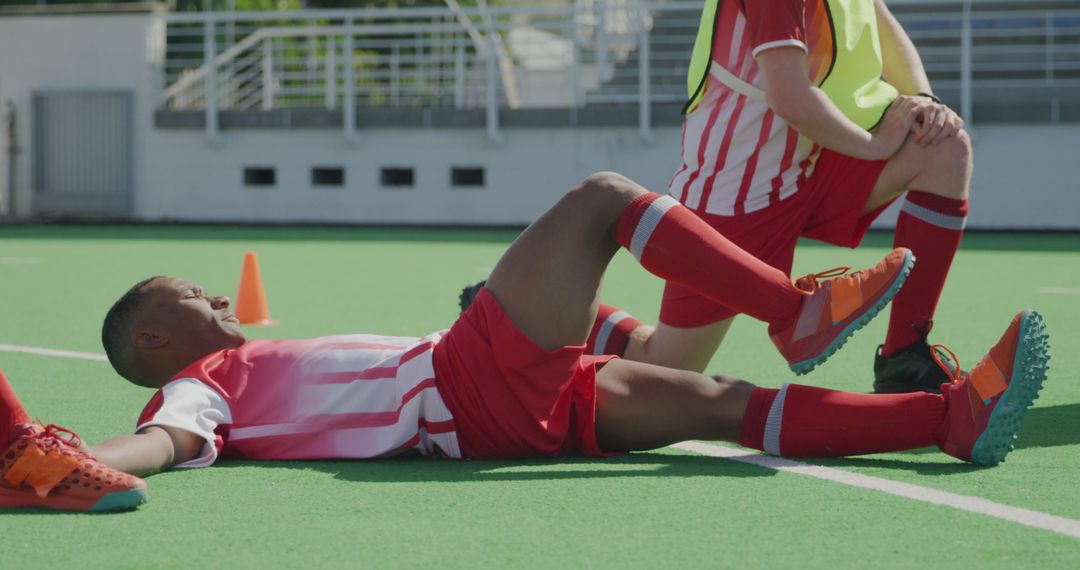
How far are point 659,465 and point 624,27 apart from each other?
20808mm

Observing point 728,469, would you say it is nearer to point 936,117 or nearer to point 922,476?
point 922,476

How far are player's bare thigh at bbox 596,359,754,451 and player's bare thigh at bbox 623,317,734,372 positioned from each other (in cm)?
74

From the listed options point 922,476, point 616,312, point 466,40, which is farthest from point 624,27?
point 922,476

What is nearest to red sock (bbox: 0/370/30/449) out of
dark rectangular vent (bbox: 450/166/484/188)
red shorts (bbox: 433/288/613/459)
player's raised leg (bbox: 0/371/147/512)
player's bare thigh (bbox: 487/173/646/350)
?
player's raised leg (bbox: 0/371/147/512)

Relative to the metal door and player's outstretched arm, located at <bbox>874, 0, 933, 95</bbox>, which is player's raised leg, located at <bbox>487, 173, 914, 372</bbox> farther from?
the metal door

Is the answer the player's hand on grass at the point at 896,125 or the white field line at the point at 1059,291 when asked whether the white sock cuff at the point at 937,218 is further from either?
the white field line at the point at 1059,291

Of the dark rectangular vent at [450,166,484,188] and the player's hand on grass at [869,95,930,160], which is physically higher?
the player's hand on grass at [869,95,930,160]

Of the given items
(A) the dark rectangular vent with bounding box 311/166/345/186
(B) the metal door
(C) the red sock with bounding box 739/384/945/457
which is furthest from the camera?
(B) the metal door

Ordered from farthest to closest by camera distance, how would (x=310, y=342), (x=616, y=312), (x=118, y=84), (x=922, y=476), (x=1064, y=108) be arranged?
(x=118, y=84) → (x=1064, y=108) → (x=616, y=312) → (x=310, y=342) → (x=922, y=476)

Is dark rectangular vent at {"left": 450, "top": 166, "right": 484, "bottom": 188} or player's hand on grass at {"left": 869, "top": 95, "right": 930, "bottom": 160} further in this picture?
dark rectangular vent at {"left": 450, "top": 166, "right": 484, "bottom": 188}

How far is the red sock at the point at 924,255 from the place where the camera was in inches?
172

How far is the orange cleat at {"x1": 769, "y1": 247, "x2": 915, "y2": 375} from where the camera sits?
3.40 m

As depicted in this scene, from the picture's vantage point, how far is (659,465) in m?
3.59

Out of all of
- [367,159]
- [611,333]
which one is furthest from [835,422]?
[367,159]
